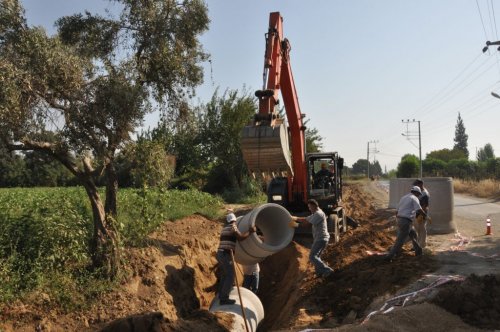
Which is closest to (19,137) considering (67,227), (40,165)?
(67,227)

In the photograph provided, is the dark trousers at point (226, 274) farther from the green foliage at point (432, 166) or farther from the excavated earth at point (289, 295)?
the green foliage at point (432, 166)

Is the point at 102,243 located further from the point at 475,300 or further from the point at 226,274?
the point at 475,300

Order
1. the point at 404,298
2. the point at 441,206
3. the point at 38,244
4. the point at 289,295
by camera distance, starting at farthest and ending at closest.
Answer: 1. the point at 441,206
2. the point at 289,295
3. the point at 38,244
4. the point at 404,298

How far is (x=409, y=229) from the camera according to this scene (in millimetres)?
10477

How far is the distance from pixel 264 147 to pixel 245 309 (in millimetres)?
3397

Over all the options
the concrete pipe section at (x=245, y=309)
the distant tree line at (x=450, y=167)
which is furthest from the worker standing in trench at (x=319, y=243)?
the distant tree line at (x=450, y=167)

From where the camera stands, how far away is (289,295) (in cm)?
1083

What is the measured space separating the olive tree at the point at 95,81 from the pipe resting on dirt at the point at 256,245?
2.54 meters

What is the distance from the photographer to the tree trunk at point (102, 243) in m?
9.16

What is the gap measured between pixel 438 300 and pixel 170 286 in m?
5.55

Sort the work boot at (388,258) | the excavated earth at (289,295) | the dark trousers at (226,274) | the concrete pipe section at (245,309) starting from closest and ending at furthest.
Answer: the excavated earth at (289,295), the concrete pipe section at (245,309), the dark trousers at (226,274), the work boot at (388,258)

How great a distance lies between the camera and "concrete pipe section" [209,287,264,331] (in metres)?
8.82

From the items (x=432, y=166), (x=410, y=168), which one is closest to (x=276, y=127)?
(x=410, y=168)

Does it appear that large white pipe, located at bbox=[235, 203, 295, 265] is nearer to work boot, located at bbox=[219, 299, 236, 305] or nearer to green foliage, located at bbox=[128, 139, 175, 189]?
work boot, located at bbox=[219, 299, 236, 305]
